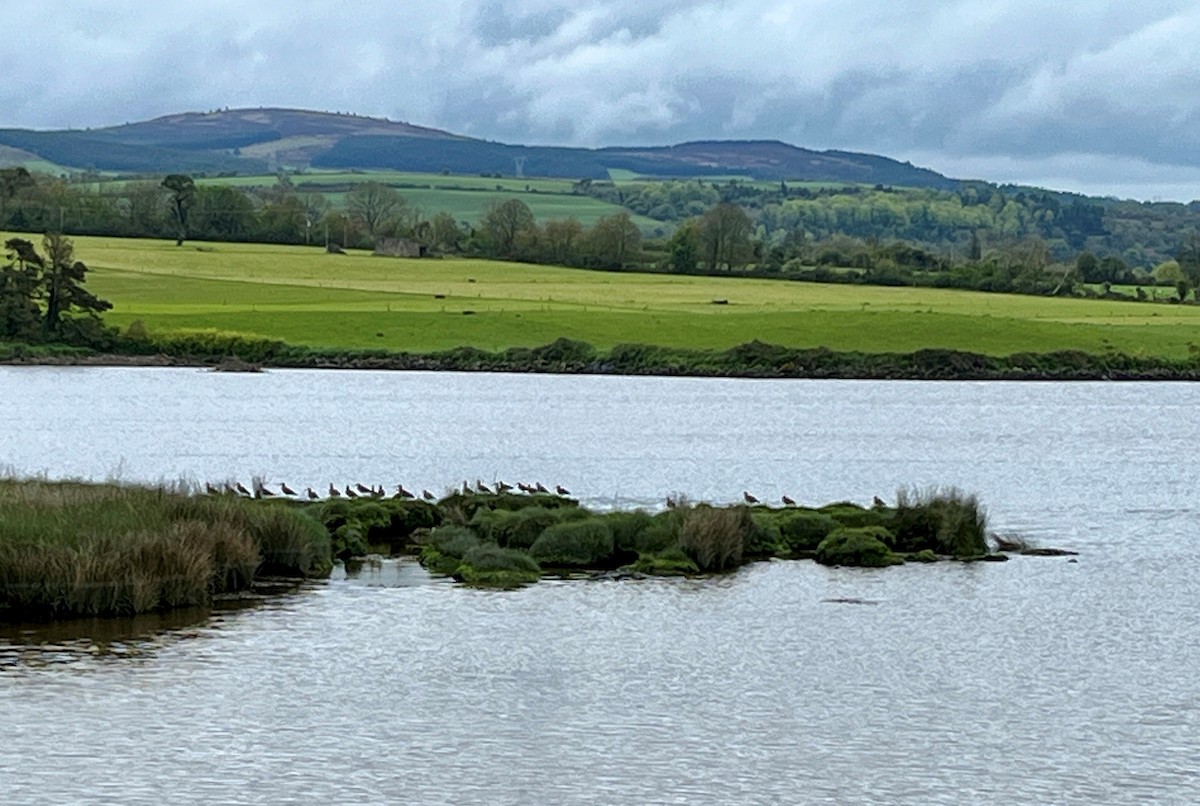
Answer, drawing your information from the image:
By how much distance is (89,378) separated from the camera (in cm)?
10075

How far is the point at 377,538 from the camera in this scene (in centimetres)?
3850

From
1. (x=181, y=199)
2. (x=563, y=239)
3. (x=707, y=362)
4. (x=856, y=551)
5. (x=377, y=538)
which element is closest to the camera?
(x=856, y=551)

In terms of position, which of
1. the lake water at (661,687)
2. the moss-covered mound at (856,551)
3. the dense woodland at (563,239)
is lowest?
the lake water at (661,687)

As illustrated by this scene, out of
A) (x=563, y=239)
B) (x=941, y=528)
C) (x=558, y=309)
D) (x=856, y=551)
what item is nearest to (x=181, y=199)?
(x=563, y=239)

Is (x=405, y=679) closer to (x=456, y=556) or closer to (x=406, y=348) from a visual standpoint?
(x=456, y=556)

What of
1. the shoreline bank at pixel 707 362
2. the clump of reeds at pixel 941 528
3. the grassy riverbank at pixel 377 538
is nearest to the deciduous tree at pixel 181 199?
the shoreline bank at pixel 707 362

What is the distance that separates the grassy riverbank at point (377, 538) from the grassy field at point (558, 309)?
240ft

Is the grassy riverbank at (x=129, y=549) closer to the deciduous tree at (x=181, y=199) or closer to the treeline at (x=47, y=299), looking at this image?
the treeline at (x=47, y=299)

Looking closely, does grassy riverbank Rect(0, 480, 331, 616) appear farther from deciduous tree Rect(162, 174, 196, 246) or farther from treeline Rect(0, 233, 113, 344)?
deciduous tree Rect(162, 174, 196, 246)

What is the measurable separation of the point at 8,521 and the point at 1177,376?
9071 centimetres

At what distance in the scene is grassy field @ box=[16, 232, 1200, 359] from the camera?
4473 inches

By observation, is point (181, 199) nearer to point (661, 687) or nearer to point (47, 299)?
point (47, 299)

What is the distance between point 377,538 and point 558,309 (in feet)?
271

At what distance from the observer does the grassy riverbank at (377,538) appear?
28031 millimetres
